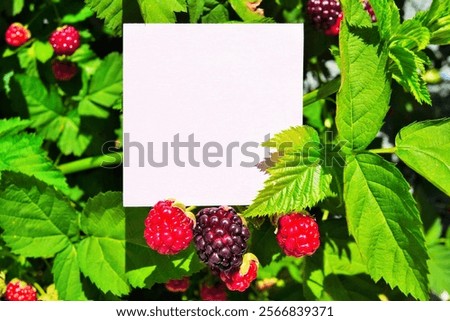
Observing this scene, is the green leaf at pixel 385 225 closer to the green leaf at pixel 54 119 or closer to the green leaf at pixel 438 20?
the green leaf at pixel 438 20

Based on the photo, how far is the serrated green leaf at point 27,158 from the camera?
111cm

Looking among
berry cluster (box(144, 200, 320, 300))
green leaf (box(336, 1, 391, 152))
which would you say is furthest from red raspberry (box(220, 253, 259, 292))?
green leaf (box(336, 1, 391, 152))

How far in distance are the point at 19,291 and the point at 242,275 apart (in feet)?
1.63

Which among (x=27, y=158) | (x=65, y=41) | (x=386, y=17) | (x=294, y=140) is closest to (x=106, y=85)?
(x=65, y=41)

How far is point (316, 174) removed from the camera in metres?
0.93

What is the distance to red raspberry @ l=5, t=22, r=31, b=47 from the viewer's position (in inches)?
51.8

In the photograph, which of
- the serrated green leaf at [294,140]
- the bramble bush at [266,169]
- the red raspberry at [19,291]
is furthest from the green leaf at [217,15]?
the red raspberry at [19,291]

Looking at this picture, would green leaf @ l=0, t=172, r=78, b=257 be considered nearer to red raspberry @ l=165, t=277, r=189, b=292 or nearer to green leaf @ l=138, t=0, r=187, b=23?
red raspberry @ l=165, t=277, r=189, b=292

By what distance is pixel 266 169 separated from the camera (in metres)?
0.93

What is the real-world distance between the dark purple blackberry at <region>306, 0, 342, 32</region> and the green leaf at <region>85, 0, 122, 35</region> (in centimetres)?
36

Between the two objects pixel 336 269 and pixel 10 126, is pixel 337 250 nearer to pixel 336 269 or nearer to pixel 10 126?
pixel 336 269

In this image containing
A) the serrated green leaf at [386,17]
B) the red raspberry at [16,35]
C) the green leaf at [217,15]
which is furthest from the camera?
the red raspberry at [16,35]

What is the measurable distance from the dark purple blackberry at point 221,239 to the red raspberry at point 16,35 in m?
0.69
